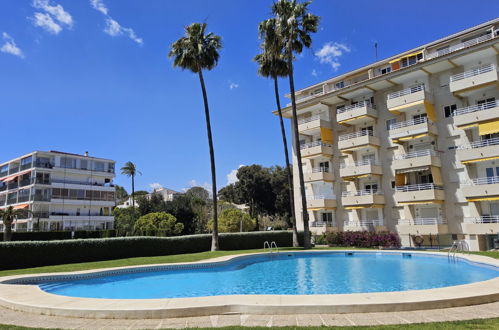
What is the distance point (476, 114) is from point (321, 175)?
14.4m

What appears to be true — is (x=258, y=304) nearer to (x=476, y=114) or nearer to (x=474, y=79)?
(x=476, y=114)

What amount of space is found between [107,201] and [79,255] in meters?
38.4

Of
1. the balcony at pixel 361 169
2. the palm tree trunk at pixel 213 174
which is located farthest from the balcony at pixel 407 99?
the palm tree trunk at pixel 213 174

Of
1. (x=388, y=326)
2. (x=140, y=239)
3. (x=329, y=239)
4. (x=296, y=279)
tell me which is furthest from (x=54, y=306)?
(x=329, y=239)

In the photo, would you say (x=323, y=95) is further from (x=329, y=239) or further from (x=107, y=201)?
(x=107, y=201)

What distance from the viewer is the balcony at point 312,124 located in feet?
123

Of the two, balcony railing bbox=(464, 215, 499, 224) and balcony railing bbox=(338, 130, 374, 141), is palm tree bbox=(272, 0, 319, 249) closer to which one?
balcony railing bbox=(338, 130, 374, 141)

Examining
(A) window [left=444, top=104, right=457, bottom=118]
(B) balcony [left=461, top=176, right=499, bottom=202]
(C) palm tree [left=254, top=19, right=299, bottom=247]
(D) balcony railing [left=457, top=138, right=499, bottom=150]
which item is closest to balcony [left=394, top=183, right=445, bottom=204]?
(B) balcony [left=461, top=176, right=499, bottom=202]

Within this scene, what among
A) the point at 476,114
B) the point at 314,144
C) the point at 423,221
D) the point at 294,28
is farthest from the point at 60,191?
the point at 476,114

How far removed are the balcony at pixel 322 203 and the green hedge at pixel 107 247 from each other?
19.6ft

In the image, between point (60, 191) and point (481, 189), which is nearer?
point (481, 189)

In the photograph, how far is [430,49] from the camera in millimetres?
32719

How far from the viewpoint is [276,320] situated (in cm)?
763

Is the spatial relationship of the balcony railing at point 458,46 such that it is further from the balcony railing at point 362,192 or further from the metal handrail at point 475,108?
the balcony railing at point 362,192
